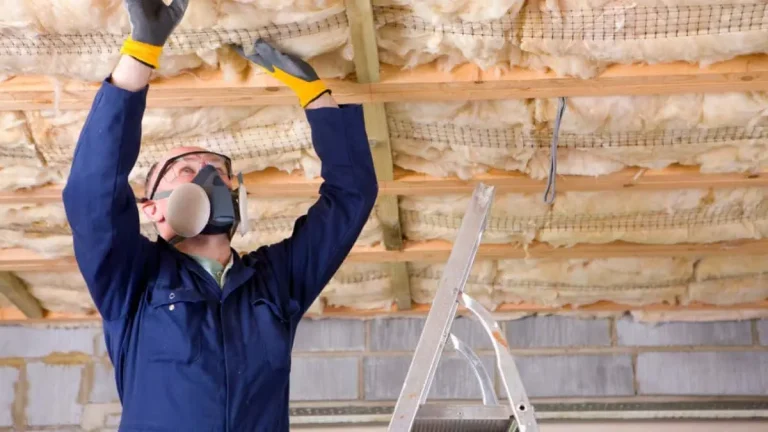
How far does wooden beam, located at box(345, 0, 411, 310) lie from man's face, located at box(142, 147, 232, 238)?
1.83 feet

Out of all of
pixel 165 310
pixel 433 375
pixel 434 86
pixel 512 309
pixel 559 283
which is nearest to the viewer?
pixel 433 375

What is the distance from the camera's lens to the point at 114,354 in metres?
2.12

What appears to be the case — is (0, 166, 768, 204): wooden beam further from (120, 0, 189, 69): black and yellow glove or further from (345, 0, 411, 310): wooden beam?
(120, 0, 189, 69): black and yellow glove

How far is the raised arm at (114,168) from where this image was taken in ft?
6.33

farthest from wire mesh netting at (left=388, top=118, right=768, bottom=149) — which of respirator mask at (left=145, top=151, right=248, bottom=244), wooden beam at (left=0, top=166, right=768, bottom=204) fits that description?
respirator mask at (left=145, top=151, right=248, bottom=244)

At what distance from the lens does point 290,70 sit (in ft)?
8.02

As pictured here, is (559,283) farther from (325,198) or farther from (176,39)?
(176,39)

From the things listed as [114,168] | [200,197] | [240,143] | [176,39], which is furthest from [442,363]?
[114,168]

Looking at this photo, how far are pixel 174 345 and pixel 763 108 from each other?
1910 millimetres

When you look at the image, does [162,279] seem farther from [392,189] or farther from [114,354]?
[392,189]

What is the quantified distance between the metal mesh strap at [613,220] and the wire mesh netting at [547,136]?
58cm

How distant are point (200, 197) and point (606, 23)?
118cm

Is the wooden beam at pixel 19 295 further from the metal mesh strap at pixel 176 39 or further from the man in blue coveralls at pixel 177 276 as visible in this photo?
the man in blue coveralls at pixel 177 276

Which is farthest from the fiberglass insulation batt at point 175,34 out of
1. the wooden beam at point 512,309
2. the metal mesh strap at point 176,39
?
the wooden beam at point 512,309
